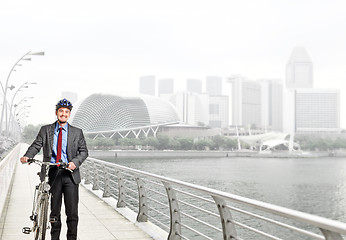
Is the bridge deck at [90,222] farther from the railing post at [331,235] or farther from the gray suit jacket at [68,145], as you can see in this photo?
the railing post at [331,235]

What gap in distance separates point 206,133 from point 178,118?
13.7 meters

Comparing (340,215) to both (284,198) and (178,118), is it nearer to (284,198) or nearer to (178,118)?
(284,198)

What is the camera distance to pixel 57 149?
4.87 m

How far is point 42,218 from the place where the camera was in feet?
15.8

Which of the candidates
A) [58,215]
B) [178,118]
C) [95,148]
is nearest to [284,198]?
[58,215]

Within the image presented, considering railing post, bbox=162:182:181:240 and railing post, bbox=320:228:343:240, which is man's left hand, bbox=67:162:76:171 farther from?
railing post, bbox=320:228:343:240

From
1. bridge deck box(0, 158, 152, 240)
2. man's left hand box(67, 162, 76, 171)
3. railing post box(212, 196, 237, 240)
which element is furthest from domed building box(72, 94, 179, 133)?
railing post box(212, 196, 237, 240)

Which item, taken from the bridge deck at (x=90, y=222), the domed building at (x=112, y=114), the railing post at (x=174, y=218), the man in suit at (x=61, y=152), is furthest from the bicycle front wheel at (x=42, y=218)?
the domed building at (x=112, y=114)

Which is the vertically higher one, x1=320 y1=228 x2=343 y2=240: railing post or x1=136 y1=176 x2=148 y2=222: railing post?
x1=320 y1=228 x2=343 y2=240: railing post

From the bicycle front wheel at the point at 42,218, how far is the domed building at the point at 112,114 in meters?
126

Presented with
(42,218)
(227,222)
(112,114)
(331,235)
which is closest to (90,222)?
(42,218)

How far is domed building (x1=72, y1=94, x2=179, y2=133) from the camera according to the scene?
432 feet

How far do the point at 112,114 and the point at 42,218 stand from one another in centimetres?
13004

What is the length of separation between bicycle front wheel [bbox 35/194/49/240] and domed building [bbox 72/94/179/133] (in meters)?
126
